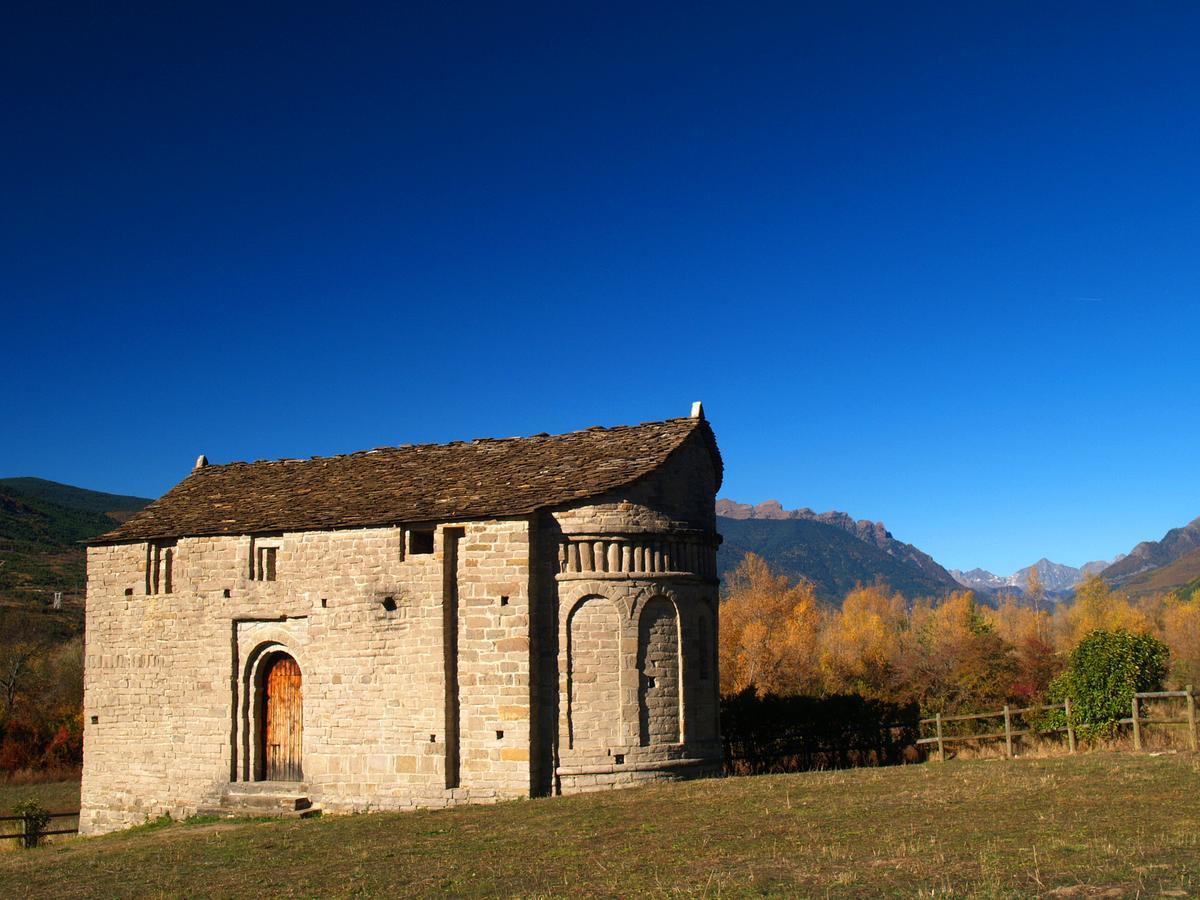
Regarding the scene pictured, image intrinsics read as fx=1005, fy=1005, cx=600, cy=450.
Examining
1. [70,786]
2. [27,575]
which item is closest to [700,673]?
[70,786]

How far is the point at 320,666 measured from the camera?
20031 millimetres

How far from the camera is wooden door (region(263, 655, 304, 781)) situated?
66.8 ft

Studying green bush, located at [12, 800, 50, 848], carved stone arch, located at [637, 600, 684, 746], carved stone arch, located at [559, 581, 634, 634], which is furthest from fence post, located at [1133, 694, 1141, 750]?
green bush, located at [12, 800, 50, 848]

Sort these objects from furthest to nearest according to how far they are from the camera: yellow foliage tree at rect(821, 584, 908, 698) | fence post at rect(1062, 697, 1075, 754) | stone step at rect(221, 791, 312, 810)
A: 1. yellow foliage tree at rect(821, 584, 908, 698)
2. fence post at rect(1062, 697, 1075, 754)
3. stone step at rect(221, 791, 312, 810)

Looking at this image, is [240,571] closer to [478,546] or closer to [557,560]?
[478,546]

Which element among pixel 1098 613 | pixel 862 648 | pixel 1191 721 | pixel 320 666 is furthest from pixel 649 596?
pixel 1098 613

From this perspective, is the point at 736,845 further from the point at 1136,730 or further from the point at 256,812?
the point at 1136,730

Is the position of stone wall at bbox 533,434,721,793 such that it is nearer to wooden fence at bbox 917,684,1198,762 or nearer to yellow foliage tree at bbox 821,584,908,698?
wooden fence at bbox 917,684,1198,762

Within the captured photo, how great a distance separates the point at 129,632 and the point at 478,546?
28.6 feet

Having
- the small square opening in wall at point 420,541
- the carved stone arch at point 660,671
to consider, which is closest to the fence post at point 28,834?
the small square opening in wall at point 420,541

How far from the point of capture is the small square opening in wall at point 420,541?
19.7 meters

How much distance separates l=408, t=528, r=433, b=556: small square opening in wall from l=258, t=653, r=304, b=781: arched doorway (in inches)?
143

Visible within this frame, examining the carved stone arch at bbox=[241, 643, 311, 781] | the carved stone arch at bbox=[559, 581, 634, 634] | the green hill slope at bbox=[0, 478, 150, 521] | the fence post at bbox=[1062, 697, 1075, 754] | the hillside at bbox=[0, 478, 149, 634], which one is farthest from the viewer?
the green hill slope at bbox=[0, 478, 150, 521]

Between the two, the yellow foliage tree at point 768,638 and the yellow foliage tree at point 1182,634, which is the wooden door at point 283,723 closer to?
the yellow foliage tree at point 768,638
